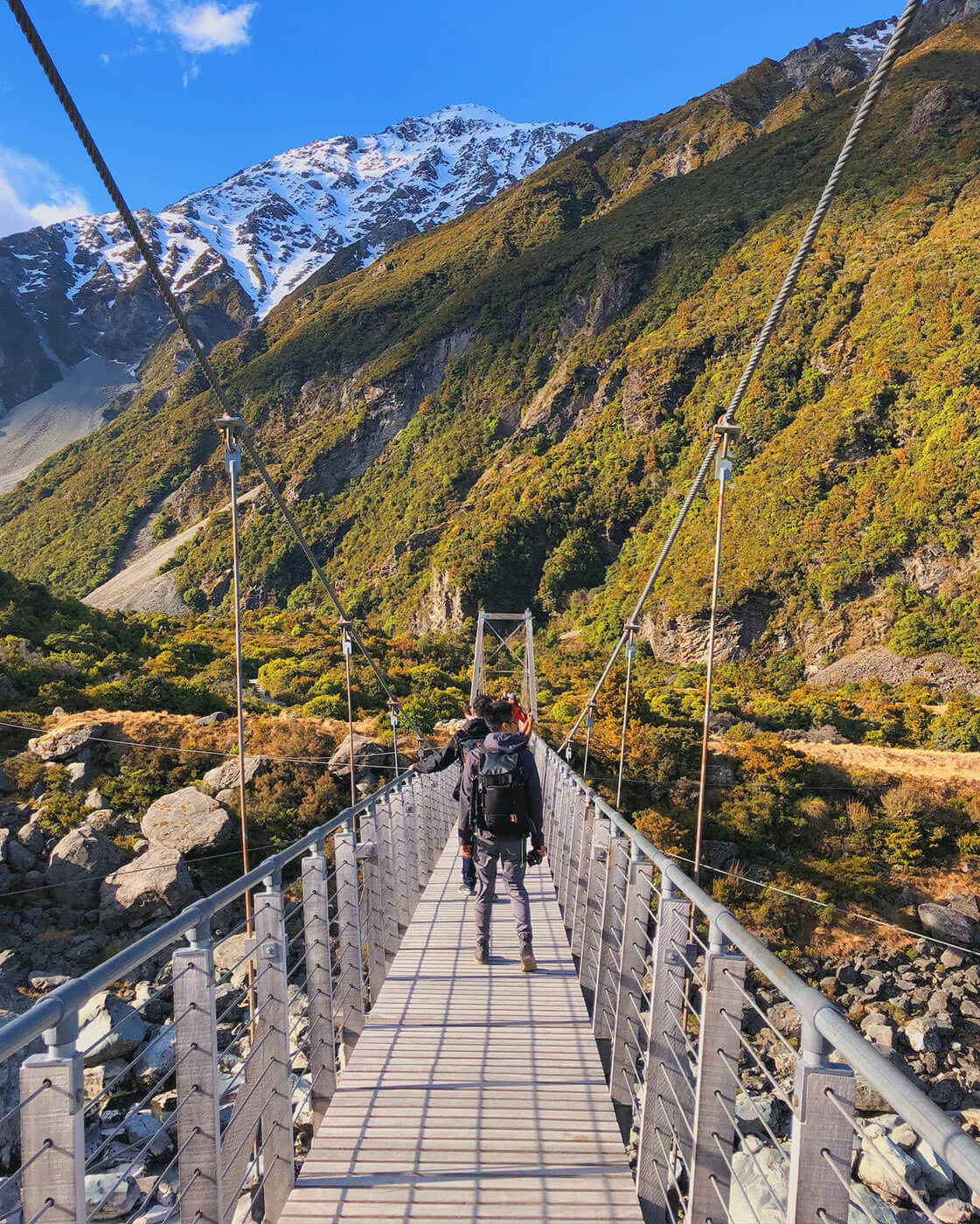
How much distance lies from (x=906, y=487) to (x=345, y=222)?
183900 millimetres

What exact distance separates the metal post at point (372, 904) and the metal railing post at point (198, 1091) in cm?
185

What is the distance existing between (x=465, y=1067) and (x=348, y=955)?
1.92 ft

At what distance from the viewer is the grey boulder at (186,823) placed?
11414 millimetres

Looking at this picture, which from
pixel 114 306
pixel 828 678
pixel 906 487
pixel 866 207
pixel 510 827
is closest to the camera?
pixel 510 827

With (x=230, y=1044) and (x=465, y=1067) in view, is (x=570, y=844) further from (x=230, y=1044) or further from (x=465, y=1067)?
(x=230, y=1044)

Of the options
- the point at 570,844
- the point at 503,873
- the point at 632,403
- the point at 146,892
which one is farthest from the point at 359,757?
the point at 632,403

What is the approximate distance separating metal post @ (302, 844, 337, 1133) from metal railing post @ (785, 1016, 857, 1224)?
1635 millimetres

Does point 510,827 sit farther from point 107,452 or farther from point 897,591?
point 107,452

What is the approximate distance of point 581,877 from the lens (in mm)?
4113

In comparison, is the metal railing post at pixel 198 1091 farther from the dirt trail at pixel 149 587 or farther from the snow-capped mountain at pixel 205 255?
the snow-capped mountain at pixel 205 255

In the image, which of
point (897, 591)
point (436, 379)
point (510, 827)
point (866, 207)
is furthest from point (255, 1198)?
point (436, 379)

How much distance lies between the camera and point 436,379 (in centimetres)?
6025

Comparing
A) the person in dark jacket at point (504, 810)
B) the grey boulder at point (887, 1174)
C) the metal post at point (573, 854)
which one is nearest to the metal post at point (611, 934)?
the person in dark jacket at point (504, 810)

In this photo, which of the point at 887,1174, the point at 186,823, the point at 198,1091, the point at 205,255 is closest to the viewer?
the point at 198,1091
